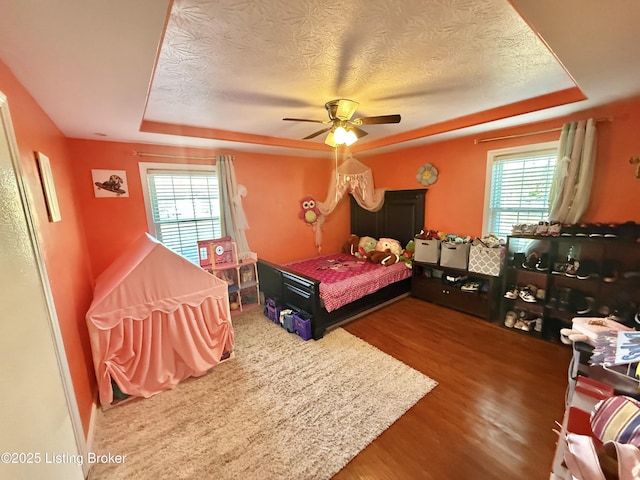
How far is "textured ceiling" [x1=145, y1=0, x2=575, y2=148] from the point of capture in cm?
120

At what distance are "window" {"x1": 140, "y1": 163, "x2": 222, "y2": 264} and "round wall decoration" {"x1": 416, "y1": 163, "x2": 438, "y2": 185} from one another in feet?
10.0

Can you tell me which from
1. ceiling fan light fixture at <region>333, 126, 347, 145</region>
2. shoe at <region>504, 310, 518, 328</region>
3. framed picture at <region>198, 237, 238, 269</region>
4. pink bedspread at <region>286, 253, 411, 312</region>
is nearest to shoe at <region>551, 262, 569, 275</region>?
shoe at <region>504, 310, 518, 328</region>

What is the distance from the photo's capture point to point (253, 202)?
3.86 metres

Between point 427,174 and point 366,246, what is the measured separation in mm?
1539

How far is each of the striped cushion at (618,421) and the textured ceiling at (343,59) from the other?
5.85ft

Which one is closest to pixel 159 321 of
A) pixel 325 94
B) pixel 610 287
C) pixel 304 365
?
pixel 304 365

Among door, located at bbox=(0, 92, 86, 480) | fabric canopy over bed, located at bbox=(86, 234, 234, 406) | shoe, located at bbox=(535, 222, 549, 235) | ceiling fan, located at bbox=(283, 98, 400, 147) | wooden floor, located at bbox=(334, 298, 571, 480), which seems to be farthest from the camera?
shoe, located at bbox=(535, 222, 549, 235)

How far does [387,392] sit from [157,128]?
3.38 meters

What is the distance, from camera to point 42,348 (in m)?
1.17

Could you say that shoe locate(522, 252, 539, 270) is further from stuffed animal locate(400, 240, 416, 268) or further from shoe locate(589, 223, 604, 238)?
stuffed animal locate(400, 240, 416, 268)

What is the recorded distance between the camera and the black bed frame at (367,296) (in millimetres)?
2918

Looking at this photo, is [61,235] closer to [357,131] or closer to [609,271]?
[357,131]

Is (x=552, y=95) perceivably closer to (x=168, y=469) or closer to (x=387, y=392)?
(x=387, y=392)

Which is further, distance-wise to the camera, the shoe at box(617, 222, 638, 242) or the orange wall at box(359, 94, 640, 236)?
the orange wall at box(359, 94, 640, 236)
